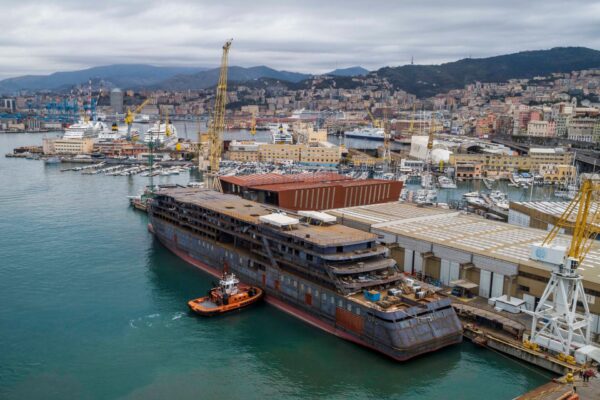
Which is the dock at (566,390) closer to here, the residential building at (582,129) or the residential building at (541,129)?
the residential building at (582,129)

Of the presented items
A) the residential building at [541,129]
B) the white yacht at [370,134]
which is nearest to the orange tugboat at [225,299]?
the residential building at [541,129]

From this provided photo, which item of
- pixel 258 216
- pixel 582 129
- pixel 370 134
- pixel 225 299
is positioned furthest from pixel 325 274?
pixel 370 134

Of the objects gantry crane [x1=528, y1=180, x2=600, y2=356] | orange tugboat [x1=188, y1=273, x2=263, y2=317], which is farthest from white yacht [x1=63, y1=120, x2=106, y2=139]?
gantry crane [x1=528, y1=180, x2=600, y2=356]

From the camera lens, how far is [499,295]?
2253cm

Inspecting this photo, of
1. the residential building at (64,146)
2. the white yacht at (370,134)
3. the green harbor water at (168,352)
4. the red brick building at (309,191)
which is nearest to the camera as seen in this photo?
the green harbor water at (168,352)

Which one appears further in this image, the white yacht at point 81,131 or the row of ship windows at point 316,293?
the white yacht at point 81,131

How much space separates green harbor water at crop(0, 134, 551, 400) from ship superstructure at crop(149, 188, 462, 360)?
0.74 meters

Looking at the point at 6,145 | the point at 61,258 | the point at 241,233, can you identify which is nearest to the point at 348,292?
the point at 241,233

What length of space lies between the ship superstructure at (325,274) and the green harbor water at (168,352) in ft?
2.42

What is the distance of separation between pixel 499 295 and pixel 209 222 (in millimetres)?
15003

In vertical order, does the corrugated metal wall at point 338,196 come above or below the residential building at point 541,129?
below

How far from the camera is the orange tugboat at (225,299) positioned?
898 inches

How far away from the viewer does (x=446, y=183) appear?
60.5 meters

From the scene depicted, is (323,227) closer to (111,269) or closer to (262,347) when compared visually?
(262,347)
